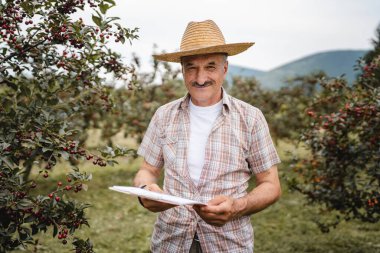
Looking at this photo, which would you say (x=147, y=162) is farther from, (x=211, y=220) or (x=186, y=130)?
(x=211, y=220)

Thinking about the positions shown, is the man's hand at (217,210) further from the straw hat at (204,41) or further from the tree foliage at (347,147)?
the tree foliage at (347,147)

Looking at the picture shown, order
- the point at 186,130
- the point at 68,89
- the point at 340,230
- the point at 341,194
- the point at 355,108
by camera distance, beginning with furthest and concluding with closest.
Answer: the point at 340,230 → the point at 341,194 → the point at 355,108 → the point at 68,89 → the point at 186,130

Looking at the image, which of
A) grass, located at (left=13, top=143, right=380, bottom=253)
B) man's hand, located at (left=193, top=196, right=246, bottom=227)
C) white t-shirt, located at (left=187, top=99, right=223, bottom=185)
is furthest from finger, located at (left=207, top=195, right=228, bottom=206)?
grass, located at (left=13, top=143, right=380, bottom=253)

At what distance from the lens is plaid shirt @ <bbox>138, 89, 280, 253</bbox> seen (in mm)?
2322

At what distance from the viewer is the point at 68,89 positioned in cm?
319

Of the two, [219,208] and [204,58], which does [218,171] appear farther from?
[204,58]

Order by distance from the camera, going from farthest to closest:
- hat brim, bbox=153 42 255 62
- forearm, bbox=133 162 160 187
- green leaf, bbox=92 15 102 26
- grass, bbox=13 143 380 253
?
grass, bbox=13 143 380 253 → green leaf, bbox=92 15 102 26 → forearm, bbox=133 162 160 187 → hat brim, bbox=153 42 255 62

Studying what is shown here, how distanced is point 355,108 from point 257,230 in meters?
3.13

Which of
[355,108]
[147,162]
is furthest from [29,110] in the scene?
[355,108]

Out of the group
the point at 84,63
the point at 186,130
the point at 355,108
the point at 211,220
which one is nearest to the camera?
the point at 211,220

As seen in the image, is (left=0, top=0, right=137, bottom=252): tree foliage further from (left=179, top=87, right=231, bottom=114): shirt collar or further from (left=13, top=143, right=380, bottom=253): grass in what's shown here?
(left=13, top=143, right=380, bottom=253): grass

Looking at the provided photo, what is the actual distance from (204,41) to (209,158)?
73 centimetres

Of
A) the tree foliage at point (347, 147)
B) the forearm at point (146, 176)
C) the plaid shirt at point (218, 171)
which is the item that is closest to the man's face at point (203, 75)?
the plaid shirt at point (218, 171)

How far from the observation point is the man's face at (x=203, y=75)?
242cm
